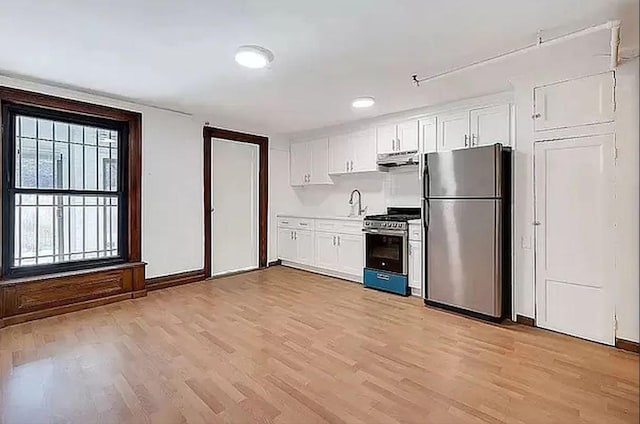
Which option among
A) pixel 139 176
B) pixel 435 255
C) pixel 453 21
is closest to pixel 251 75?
pixel 453 21

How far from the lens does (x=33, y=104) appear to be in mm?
3758

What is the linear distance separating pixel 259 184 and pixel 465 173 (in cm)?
364

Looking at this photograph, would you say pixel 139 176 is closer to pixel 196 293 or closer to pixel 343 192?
pixel 196 293

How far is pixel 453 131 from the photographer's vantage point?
4250 mm

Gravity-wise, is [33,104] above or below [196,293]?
above

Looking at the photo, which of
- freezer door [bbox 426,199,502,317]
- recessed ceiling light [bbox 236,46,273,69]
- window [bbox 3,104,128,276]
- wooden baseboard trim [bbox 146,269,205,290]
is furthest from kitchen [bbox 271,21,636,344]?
window [bbox 3,104,128,276]

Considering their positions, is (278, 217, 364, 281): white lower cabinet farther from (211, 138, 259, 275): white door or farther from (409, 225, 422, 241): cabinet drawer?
(409, 225, 422, 241): cabinet drawer

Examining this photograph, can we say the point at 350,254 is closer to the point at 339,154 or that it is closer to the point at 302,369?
the point at 339,154

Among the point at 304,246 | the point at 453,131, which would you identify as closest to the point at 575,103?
the point at 453,131

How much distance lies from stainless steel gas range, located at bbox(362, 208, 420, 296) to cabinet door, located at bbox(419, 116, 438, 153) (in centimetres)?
87

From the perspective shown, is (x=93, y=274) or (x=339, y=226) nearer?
(x=93, y=274)

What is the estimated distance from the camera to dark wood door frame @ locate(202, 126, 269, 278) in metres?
5.39

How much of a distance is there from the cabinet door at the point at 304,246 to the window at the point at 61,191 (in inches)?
104

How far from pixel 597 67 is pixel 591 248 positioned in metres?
1.52
